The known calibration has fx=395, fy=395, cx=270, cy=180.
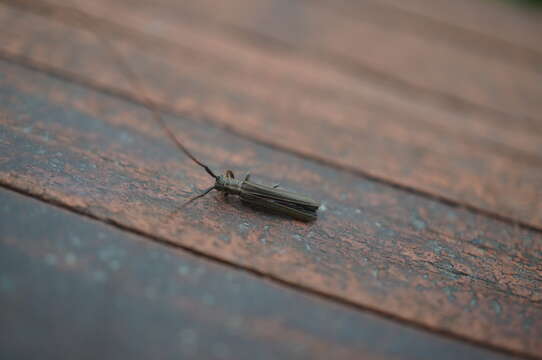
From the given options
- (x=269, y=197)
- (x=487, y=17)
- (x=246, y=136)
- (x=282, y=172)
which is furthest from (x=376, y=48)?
(x=269, y=197)

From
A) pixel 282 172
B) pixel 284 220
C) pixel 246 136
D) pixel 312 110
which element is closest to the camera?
pixel 284 220

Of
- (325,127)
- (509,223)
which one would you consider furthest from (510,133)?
(325,127)

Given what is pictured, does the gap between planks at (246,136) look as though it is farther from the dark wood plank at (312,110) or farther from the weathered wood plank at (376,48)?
the weathered wood plank at (376,48)

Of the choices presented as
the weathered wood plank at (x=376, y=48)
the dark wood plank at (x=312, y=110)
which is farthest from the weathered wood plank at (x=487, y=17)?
the dark wood plank at (x=312, y=110)

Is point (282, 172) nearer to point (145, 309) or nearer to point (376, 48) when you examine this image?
point (145, 309)

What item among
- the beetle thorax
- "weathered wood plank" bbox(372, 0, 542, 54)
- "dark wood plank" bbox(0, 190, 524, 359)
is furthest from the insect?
"weathered wood plank" bbox(372, 0, 542, 54)

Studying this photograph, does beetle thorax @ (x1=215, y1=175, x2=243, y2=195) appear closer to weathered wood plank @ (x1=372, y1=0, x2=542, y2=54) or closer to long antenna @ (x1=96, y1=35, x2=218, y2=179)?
long antenna @ (x1=96, y1=35, x2=218, y2=179)

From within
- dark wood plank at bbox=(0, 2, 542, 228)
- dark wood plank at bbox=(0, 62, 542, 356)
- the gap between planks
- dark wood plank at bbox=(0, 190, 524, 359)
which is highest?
dark wood plank at bbox=(0, 2, 542, 228)
